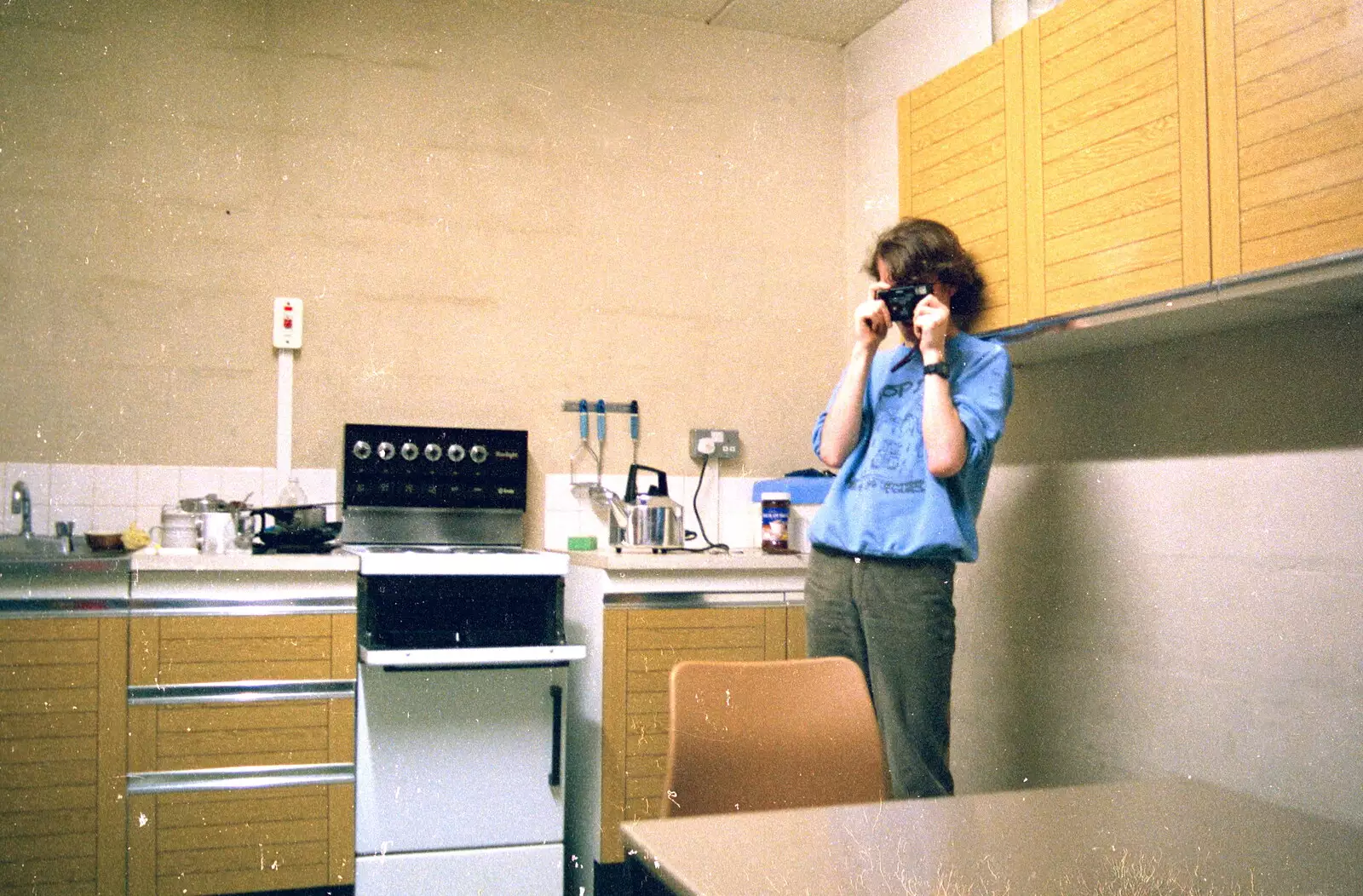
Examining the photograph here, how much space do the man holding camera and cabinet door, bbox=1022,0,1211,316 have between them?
27 centimetres

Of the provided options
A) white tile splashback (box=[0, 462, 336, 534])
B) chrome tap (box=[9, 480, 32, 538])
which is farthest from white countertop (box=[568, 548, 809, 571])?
chrome tap (box=[9, 480, 32, 538])

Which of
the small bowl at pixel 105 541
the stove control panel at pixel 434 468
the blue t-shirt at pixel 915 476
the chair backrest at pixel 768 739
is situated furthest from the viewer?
the stove control panel at pixel 434 468

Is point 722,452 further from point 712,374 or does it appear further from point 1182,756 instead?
point 1182,756

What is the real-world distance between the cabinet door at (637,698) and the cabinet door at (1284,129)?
167 cm

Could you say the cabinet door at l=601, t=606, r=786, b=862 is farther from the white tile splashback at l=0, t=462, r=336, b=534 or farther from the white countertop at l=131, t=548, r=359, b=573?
the white tile splashback at l=0, t=462, r=336, b=534

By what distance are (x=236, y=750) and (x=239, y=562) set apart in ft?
1.51

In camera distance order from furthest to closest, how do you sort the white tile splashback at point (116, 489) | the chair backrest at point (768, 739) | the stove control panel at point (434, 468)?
the stove control panel at point (434, 468) < the white tile splashback at point (116, 489) < the chair backrest at point (768, 739)

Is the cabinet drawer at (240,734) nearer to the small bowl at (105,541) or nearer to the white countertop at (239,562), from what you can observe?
the white countertop at (239,562)

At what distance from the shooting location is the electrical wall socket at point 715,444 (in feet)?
12.5

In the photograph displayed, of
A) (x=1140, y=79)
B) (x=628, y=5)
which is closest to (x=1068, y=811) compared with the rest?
(x=1140, y=79)

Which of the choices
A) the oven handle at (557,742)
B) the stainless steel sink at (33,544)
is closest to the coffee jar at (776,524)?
the oven handle at (557,742)

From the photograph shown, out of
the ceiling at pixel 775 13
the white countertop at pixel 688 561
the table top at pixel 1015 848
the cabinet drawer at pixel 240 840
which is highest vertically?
the ceiling at pixel 775 13

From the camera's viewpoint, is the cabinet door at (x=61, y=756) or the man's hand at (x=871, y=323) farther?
the cabinet door at (x=61, y=756)

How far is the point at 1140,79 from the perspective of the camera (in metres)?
2.21
